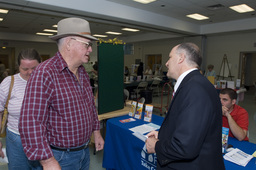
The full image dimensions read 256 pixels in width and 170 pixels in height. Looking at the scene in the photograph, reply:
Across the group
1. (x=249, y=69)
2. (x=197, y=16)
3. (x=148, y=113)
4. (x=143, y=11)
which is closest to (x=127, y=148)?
(x=148, y=113)

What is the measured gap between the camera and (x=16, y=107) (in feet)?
4.75

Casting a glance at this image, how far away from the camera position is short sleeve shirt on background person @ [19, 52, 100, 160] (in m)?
0.91

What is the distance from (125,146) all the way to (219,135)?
1.31 metres

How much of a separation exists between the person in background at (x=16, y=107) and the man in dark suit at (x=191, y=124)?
107 centimetres

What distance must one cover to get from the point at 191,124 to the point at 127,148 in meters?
1.36

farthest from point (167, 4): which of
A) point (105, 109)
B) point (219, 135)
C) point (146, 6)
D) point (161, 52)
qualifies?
point (161, 52)

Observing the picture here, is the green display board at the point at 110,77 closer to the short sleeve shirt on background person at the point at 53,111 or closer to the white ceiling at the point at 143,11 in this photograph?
the short sleeve shirt on background person at the point at 53,111

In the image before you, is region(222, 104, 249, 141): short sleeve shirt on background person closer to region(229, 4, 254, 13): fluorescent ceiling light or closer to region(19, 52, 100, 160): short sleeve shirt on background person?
region(19, 52, 100, 160): short sleeve shirt on background person

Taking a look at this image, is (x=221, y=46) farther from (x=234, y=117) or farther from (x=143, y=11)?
(x=234, y=117)

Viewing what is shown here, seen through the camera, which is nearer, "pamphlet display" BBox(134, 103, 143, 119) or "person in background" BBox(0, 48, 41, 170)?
"person in background" BBox(0, 48, 41, 170)

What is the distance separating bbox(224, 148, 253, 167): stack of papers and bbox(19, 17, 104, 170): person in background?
1162 millimetres

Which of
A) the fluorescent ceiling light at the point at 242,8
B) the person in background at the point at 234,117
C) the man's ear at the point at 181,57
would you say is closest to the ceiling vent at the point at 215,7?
the fluorescent ceiling light at the point at 242,8

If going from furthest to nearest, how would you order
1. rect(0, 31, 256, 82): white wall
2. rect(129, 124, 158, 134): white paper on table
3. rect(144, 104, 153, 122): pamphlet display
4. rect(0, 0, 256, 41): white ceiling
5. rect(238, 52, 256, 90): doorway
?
rect(238, 52, 256, 90): doorway < rect(0, 31, 256, 82): white wall < rect(0, 0, 256, 41): white ceiling < rect(144, 104, 153, 122): pamphlet display < rect(129, 124, 158, 134): white paper on table

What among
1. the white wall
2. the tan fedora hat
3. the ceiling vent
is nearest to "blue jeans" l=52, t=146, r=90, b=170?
the tan fedora hat
